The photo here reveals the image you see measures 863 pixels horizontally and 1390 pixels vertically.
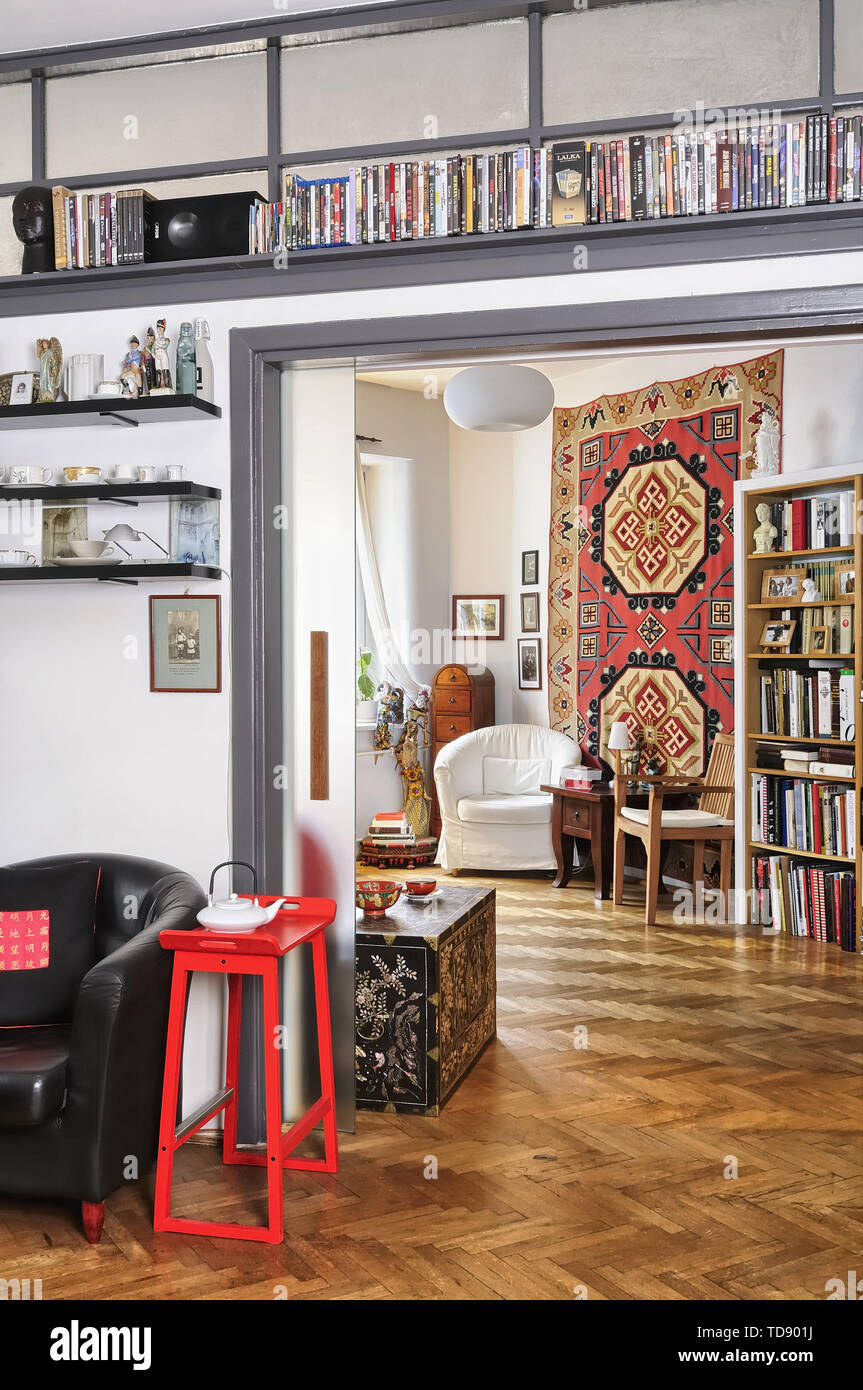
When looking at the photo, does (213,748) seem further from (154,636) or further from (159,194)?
(159,194)

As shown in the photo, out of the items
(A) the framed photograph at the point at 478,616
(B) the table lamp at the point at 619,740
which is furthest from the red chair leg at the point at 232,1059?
(A) the framed photograph at the point at 478,616

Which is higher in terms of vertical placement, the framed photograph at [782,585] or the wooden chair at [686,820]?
the framed photograph at [782,585]

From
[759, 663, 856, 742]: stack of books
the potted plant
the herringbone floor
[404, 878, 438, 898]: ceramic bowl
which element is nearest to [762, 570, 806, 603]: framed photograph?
[759, 663, 856, 742]: stack of books

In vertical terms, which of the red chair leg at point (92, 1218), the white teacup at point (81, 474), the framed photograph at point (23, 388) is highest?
the framed photograph at point (23, 388)

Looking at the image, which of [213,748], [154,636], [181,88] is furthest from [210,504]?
[181,88]

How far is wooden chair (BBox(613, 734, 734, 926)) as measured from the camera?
6219 millimetres

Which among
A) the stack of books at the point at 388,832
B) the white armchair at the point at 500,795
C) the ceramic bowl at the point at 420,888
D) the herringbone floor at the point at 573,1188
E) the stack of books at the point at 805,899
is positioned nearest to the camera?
the herringbone floor at the point at 573,1188

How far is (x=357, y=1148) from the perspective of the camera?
3.42 metres

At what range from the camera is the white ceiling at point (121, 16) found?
342 centimetres

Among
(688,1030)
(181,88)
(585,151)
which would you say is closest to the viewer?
(585,151)

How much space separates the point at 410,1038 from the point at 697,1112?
94 cm

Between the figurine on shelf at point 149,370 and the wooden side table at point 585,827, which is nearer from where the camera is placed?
the figurine on shelf at point 149,370

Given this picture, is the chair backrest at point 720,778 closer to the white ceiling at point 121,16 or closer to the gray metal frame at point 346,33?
the gray metal frame at point 346,33

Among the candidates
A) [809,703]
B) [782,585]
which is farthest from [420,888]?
[782,585]
